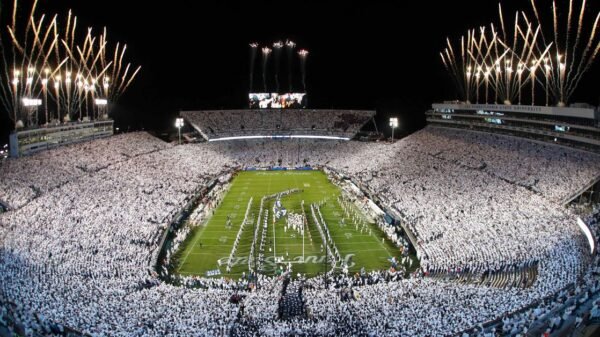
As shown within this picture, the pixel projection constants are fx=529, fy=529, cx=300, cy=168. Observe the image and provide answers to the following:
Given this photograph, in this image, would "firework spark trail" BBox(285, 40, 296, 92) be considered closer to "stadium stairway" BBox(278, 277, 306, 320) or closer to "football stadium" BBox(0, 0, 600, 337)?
"football stadium" BBox(0, 0, 600, 337)

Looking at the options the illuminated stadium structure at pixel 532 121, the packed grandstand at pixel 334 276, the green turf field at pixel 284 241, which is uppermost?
the illuminated stadium structure at pixel 532 121

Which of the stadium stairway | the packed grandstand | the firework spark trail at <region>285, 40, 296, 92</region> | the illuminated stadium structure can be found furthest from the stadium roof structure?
the stadium stairway

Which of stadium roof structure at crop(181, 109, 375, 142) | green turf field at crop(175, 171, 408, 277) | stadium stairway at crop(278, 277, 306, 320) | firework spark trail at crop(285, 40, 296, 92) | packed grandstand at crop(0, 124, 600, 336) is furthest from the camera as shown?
firework spark trail at crop(285, 40, 296, 92)

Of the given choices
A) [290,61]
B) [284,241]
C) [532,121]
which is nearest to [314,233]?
[284,241]

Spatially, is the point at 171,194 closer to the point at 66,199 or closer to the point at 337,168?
the point at 66,199

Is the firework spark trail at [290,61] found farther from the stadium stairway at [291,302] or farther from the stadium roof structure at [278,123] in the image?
the stadium stairway at [291,302]

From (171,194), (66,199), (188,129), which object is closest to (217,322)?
(66,199)

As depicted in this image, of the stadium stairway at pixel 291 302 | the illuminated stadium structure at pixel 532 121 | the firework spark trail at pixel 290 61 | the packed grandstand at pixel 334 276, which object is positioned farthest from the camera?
the firework spark trail at pixel 290 61

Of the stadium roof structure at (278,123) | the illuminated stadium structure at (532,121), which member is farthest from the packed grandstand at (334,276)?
the stadium roof structure at (278,123)
